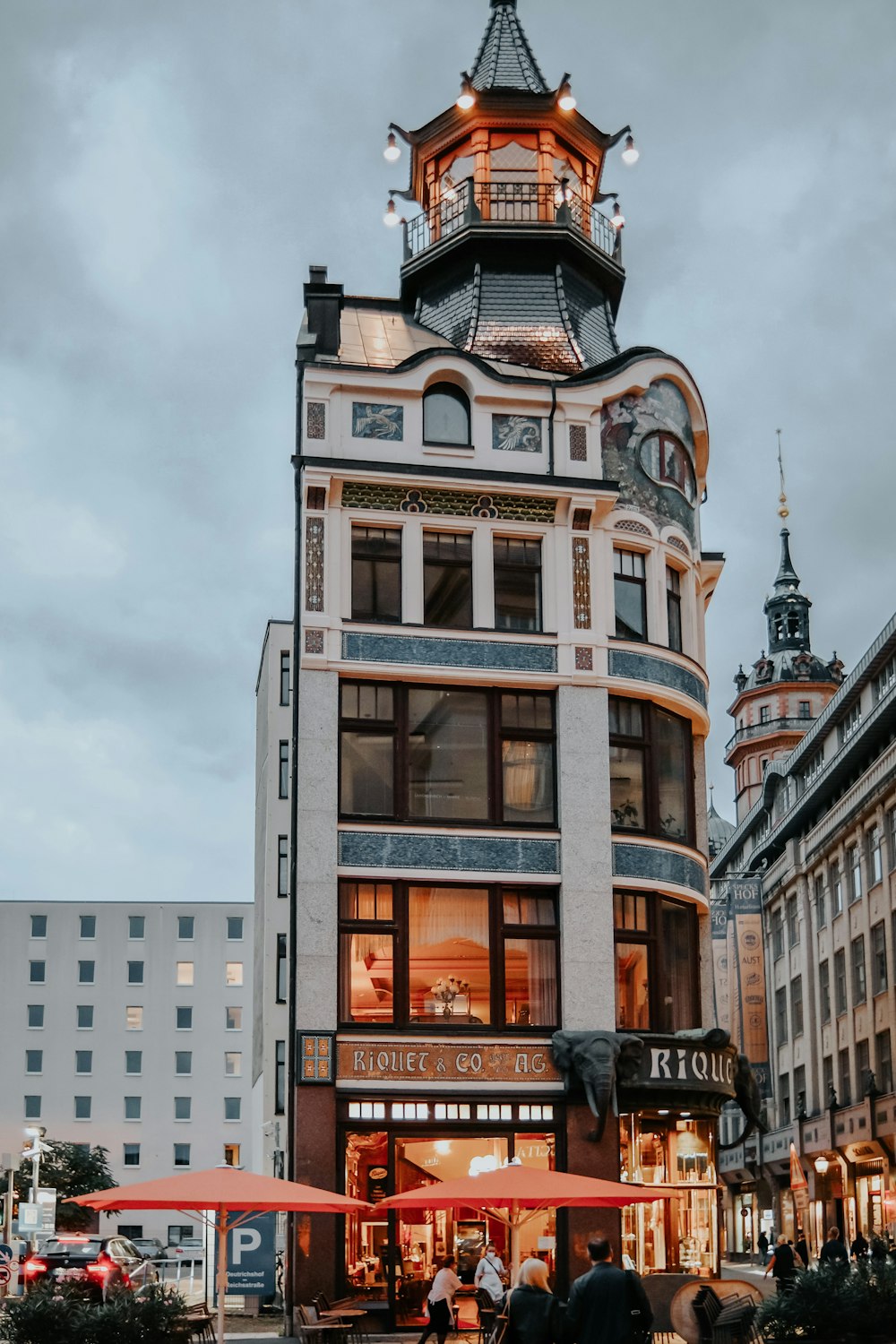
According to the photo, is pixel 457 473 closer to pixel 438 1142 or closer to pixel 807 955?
pixel 438 1142

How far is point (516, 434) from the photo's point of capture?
36719mm

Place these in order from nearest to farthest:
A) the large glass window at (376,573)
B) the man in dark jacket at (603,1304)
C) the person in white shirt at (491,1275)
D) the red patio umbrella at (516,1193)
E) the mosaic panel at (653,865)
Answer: the man in dark jacket at (603,1304)
the red patio umbrella at (516,1193)
the person in white shirt at (491,1275)
the mosaic panel at (653,865)
the large glass window at (376,573)

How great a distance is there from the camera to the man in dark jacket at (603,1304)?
15148 millimetres

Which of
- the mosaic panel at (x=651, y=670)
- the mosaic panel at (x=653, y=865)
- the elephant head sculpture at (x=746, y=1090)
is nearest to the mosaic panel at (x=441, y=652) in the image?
the mosaic panel at (x=651, y=670)

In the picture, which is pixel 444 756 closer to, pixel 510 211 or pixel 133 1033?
pixel 510 211

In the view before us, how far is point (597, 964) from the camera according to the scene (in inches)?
1341

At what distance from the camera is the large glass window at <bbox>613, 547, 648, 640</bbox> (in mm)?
36938

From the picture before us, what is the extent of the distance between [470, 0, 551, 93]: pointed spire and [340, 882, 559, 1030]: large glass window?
19.9 m

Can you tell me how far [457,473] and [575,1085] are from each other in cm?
1218

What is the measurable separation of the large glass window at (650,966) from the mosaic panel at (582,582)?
219 inches

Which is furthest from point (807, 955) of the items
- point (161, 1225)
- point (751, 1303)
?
point (751, 1303)

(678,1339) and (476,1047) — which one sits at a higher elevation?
(476,1047)

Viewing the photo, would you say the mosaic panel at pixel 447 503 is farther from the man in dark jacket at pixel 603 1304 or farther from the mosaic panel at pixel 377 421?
the man in dark jacket at pixel 603 1304

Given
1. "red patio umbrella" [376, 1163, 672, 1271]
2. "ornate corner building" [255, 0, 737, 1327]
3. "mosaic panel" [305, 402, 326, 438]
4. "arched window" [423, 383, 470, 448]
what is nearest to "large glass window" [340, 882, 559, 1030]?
"ornate corner building" [255, 0, 737, 1327]
